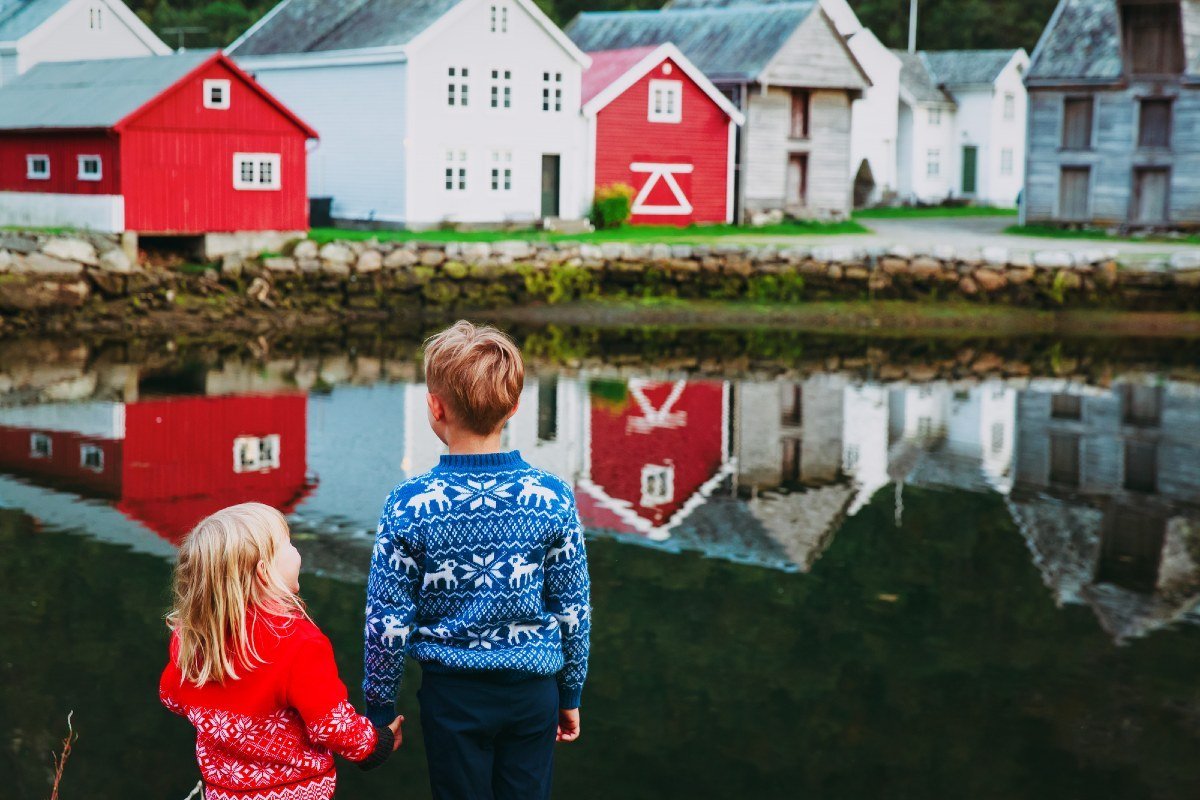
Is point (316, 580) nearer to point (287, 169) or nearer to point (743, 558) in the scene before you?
point (743, 558)

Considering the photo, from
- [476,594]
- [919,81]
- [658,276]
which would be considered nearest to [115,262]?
[658,276]

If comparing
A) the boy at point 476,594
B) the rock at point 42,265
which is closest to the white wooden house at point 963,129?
A: the rock at point 42,265

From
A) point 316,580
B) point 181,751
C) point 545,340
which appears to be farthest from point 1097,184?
point 181,751

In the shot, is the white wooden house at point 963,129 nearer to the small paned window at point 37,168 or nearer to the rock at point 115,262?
the small paned window at point 37,168

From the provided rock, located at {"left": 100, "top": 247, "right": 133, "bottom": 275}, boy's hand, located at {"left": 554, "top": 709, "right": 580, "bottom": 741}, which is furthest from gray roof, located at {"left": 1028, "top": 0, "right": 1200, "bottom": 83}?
boy's hand, located at {"left": 554, "top": 709, "right": 580, "bottom": 741}

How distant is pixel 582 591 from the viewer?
3727 mm

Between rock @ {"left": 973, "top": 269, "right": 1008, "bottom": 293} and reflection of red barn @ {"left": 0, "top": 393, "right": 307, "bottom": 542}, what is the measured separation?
13.9 meters

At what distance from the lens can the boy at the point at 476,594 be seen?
3561 millimetres

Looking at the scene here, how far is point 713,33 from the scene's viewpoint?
37.6 metres

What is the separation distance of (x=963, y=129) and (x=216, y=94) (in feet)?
105

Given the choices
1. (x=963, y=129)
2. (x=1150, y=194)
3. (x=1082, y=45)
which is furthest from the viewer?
(x=963, y=129)

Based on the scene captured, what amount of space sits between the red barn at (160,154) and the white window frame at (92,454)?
12.1m

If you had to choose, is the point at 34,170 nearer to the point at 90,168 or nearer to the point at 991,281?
the point at 90,168

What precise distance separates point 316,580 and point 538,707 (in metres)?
5.02
